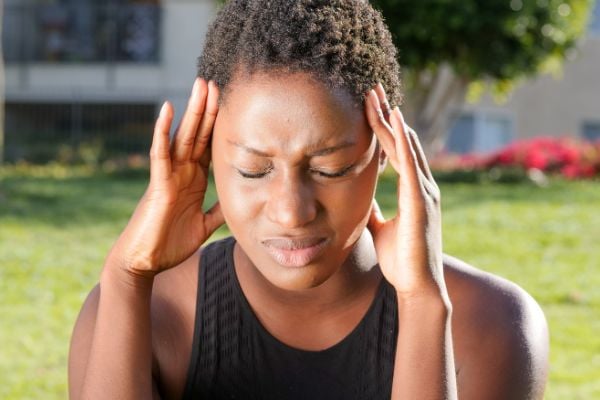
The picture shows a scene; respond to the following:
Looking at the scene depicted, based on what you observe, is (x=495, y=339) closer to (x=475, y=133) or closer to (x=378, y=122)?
(x=378, y=122)

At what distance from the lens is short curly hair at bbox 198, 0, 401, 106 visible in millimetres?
2295

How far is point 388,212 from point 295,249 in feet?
22.8

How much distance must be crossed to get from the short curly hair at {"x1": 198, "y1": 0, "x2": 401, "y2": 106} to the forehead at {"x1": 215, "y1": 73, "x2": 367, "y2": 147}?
0.07ft

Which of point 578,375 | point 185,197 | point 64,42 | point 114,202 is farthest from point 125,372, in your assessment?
point 64,42

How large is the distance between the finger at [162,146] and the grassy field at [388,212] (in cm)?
298

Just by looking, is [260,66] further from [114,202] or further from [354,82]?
[114,202]

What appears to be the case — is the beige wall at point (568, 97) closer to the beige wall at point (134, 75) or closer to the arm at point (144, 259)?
the beige wall at point (134, 75)

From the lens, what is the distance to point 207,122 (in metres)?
2.46

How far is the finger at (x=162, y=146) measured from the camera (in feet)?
7.97

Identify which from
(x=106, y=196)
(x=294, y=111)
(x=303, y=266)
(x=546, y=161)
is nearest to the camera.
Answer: (x=294, y=111)

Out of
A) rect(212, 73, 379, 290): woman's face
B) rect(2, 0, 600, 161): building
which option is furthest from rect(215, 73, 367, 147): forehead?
rect(2, 0, 600, 161): building

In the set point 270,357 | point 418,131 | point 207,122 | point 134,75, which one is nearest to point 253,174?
point 207,122

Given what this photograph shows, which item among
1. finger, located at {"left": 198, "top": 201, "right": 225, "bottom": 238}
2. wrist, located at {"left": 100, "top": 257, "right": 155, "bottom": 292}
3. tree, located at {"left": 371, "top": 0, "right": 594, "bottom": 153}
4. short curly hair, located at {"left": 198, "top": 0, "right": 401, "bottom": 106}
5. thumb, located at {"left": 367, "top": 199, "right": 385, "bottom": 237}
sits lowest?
tree, located at {"left": 371, "top": 0, "right": 594, "bottom": 153}

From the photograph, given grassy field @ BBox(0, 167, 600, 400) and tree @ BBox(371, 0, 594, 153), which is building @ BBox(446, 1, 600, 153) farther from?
grassy field @ BBox(0, 167, 600, 400)
